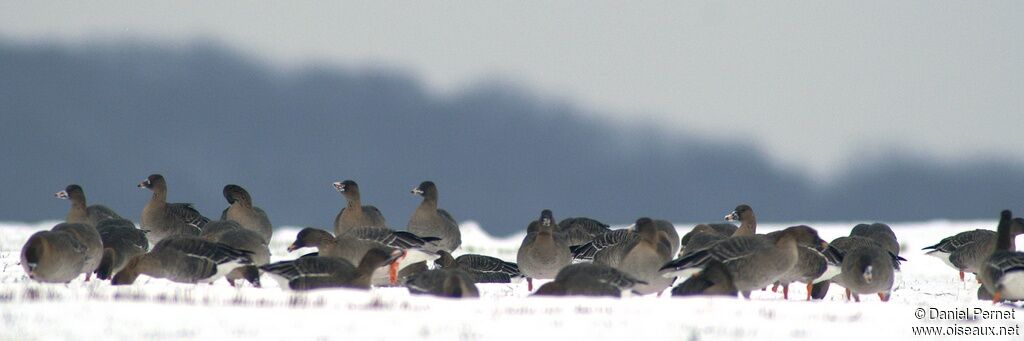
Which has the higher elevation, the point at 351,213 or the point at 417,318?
the point at 351,213

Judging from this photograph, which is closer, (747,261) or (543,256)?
(747,261)

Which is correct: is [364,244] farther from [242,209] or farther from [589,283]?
[242,209]

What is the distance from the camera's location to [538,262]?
20688 millimetres

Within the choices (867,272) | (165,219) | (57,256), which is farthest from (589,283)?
(165,219)

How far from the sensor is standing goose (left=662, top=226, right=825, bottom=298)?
17.4m

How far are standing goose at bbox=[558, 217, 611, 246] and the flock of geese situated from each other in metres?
2.82

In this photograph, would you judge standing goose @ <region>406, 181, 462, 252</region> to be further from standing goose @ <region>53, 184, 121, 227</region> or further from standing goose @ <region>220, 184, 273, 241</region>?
standing goose @ <region>53, 184, 121, 227</region>

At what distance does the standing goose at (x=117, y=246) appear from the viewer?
757 inches

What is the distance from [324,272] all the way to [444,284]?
2.01m

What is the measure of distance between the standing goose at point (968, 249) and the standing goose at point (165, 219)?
1685cm

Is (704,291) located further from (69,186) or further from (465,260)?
(69,186)

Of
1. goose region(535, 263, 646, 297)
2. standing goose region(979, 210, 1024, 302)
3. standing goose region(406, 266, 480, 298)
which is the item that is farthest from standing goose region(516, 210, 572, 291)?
standing goose region(979, 210, 1024, 302)

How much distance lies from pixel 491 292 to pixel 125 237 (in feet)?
23.1

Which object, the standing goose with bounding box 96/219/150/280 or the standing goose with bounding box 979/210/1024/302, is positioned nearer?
the standing goose with bounding box 979/210/1024/302
